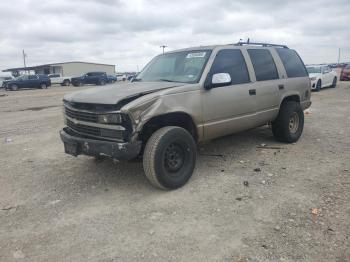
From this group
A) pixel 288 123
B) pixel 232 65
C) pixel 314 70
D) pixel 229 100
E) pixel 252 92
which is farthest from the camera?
pixel 314 70

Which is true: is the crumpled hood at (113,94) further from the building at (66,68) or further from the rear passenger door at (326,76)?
the building at (66,68)

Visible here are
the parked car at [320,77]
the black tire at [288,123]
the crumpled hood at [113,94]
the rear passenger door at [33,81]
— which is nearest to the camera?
the crumpled hood at [113,94]

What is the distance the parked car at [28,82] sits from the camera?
33781mm

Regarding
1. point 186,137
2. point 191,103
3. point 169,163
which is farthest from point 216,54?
point 169,163

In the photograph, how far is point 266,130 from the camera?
8070 mm

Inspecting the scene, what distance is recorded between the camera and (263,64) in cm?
616

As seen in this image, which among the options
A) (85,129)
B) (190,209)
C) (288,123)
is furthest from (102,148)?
(288,123)

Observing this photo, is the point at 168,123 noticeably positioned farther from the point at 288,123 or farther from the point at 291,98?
the point at 291,98

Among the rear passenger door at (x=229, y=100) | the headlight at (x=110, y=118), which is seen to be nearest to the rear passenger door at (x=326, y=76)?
the rear passenger door at (x=229, y=100)

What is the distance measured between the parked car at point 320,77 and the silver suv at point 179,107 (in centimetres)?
1342

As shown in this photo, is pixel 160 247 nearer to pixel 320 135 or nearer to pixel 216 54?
pixel 216 54

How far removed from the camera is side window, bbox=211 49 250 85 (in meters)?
5.23

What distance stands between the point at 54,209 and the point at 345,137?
5.88m

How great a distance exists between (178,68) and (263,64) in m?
1.74
